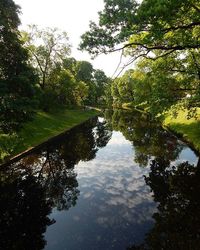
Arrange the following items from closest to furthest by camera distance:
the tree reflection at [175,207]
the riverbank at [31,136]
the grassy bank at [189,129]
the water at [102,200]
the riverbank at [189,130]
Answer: the tree reflection at [175,207] → the water at [102,200] → the riverbank at [31,136] → the riverbank at [189,130] → the grassy bank at [189,129]

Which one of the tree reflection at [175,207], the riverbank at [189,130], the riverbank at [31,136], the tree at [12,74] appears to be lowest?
the riverbank at [31,136]

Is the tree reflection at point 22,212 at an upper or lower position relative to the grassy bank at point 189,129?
lower

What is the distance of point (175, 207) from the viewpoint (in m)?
15.8

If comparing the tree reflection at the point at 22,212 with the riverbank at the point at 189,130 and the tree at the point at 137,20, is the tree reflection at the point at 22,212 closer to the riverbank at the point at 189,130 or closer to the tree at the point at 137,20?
the tree at the point at 137,20

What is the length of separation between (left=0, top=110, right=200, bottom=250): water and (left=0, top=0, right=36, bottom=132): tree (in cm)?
457

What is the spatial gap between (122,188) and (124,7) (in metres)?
12.6

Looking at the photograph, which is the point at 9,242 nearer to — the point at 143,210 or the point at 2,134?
the point at 143,210

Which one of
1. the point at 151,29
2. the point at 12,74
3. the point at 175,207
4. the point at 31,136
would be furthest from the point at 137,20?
the point at 31,136

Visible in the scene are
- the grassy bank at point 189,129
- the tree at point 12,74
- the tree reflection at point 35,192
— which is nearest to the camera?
the tree reflection at point 35,192

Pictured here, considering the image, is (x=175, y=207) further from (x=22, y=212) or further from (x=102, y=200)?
(x=22, y=212)

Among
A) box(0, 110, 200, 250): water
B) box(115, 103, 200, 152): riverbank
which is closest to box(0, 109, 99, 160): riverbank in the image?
box(0, 110, 200, 250): water

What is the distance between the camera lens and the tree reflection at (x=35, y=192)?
45.6ft

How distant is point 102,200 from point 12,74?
14.5m

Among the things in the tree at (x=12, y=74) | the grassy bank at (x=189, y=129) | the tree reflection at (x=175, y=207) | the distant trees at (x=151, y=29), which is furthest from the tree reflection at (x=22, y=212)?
the grassy bank at (x=189, y=129)
